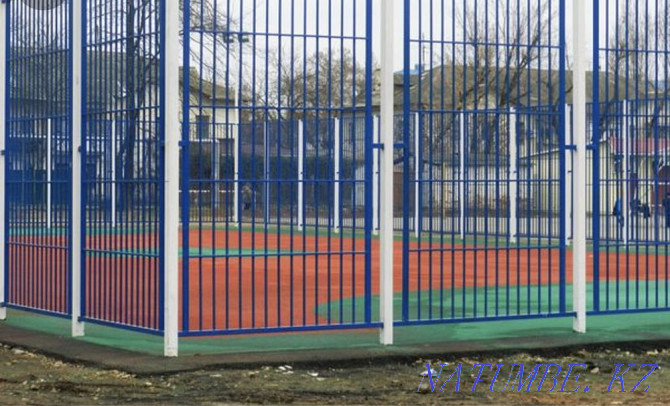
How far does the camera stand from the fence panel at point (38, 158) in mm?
11234

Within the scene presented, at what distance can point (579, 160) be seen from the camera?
37.1ft

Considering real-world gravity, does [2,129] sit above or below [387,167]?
above

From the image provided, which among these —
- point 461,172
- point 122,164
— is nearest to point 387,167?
point 461,172

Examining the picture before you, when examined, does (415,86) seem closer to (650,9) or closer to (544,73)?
(544,73)

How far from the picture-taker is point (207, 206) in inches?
408

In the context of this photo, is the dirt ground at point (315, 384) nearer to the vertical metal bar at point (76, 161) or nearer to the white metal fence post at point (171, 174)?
the white metal fence post at point (171, 174)

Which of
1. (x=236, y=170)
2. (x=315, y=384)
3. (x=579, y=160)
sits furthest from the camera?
(x=579, y=160)

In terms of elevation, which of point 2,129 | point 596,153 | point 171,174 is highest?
point 2,129

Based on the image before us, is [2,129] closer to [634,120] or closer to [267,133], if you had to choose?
[267,133]

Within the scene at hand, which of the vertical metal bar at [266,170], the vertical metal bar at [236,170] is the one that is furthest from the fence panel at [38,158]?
the vertical metal bar at [266,170]

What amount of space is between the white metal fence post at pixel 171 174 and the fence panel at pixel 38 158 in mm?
1722

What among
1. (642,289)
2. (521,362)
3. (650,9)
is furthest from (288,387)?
(642,289)

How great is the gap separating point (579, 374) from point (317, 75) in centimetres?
319

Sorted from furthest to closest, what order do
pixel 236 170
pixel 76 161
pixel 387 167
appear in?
pixel 76 161
pixel 236 170
pixel 387 167
